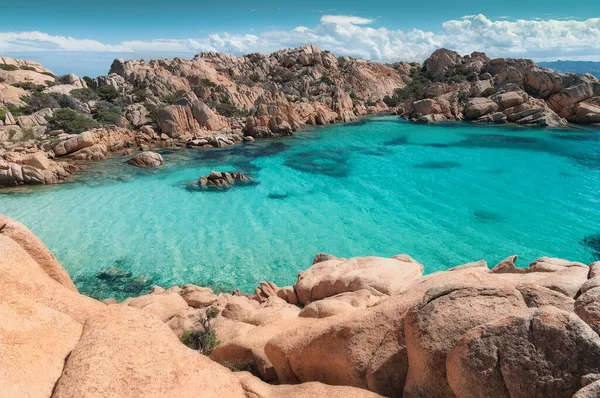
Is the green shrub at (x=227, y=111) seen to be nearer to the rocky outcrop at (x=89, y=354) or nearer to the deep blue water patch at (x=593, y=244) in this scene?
the deep blue water patch at (x=593, y=244)

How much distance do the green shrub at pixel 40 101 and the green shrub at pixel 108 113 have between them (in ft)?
17.5

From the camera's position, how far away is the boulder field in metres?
4.46

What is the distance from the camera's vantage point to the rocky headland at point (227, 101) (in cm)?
4216

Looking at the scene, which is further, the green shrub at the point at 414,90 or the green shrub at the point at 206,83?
the green shrub at the point at 414,90

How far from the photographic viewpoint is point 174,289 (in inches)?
623

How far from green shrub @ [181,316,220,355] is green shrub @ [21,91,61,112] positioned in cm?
5421

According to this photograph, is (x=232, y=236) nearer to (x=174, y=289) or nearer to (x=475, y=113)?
(x=174, y=289)

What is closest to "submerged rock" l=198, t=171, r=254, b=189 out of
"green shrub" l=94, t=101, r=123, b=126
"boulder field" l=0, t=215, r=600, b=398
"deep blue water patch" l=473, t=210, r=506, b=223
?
"deep blue water patch" l=473, t=210, r=506, b=223

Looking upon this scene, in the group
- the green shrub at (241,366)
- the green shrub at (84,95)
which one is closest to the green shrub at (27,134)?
the green shrub at (84,95)

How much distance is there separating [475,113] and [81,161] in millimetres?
62101

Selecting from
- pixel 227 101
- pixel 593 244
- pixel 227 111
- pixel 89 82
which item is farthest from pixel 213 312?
pixel 89 82

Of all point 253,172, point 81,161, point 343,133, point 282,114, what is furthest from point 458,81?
point 81,161

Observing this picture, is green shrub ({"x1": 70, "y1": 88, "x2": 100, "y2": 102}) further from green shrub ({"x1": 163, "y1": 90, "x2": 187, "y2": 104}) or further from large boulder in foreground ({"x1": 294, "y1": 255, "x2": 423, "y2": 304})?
large boulder in foreground ({"x1": 294, "y1": 255, "x2": 423, "y2": 304})

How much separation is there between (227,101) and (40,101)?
29.4 meters
